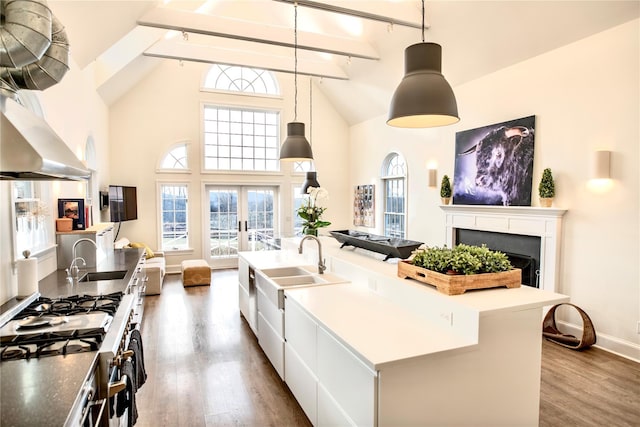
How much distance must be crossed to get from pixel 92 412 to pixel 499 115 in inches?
214

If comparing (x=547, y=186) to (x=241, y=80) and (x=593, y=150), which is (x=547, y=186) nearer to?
(x=593, y=150)

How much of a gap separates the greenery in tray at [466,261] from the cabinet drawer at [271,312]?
1309mm

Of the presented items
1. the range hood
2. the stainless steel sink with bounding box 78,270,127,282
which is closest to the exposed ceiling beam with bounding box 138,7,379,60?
the stainless steel sink with bounding box 78,270,127,282

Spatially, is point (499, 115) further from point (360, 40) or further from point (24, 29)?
point (24, 29)

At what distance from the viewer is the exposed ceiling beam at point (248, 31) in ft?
17.0

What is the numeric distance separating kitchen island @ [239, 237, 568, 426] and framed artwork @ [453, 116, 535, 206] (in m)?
3.00

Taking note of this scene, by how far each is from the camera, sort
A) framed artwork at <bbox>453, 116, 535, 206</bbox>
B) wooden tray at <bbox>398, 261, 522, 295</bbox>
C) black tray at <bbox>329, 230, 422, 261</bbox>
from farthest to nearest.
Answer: framed artwork at <bbox>453, 116, 535, 206</bbox>, black tray at <bbox>329, 230, 422, 261</bbox>, wooden tray at <bbox>398, 261, 522, 295</bbox>

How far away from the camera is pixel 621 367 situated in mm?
3506

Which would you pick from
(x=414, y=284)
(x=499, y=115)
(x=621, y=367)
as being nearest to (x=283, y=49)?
(x=499, y=115)

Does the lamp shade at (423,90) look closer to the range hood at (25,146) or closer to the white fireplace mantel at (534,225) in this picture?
the range hood at (25,146)

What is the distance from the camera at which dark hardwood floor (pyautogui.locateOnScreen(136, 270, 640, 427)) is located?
2727 mm

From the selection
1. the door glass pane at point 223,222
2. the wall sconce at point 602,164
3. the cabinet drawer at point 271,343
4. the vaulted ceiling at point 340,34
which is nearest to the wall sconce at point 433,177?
the vaulted ceiling at point 340,34

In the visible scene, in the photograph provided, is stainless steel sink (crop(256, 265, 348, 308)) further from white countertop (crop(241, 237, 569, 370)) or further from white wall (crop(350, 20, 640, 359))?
white wall (crop(350, 20, 640, 359))

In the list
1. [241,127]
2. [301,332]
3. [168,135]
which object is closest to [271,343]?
[301,332]
